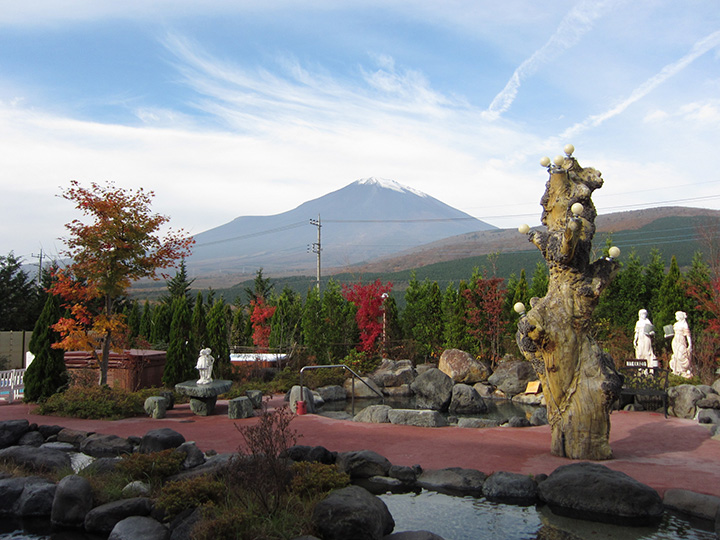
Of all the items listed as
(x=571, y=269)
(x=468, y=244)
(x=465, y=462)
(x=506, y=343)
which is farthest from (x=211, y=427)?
(x=468, y=244)

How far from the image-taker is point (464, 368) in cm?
1792

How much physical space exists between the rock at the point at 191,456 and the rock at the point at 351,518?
2.62 metres

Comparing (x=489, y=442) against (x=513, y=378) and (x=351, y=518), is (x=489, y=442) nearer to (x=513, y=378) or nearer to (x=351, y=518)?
(x=351, y=518)

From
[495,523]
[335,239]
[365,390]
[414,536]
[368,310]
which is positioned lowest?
[365,390]

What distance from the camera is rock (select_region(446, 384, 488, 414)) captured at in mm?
14094

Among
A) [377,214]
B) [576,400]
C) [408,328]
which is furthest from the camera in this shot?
[377,214]

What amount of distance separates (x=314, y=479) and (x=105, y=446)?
447 cm

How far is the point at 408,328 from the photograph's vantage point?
72.0 ft

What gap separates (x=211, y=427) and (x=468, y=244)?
82168mm

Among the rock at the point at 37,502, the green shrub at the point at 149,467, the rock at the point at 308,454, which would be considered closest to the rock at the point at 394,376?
the rock at the point at 308,454

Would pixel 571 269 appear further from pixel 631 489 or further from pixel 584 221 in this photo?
Result: pixel 631 489

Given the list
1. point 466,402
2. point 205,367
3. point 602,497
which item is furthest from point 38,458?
point 466,402

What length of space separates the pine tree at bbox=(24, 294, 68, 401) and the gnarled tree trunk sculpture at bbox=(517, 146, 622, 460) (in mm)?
10223

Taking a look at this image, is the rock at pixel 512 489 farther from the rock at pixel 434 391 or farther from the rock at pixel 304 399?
the rock at pixel 434 391
